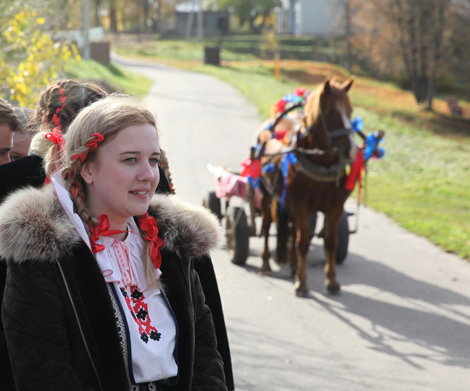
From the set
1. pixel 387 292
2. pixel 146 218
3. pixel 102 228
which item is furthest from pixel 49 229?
pixel 387 292

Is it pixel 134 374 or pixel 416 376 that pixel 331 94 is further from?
pixel 134 374

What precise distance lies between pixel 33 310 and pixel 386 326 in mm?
5464

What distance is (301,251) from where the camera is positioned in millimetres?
8148

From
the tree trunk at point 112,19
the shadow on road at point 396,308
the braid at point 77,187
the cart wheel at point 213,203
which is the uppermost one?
the tree trunk at point 112,19

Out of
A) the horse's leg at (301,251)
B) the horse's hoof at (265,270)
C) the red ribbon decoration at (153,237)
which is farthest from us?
the horse's hoof at (265,270)

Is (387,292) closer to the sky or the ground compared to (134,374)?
closer to the ground

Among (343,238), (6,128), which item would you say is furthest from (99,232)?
(343,238)

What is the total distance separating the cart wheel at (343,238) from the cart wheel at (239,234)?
115 cm

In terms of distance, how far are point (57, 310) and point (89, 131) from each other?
0.63 metres

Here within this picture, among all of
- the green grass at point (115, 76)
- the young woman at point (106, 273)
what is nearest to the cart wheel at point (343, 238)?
the young woman at point (106, 273)

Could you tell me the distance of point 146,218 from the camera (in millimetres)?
2797

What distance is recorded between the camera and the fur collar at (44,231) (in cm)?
239

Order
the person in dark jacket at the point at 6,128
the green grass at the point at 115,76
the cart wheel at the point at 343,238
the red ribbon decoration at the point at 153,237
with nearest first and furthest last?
the red ribbon decoration at the point at 153,237 → the person in dark jacket at the point at 6,128 → the cart wheel at the point at 343,238 → the green grass at the point at 115,76

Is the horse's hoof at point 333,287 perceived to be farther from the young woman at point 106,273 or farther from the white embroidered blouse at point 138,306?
the white embroidered blouse at point 138,306
